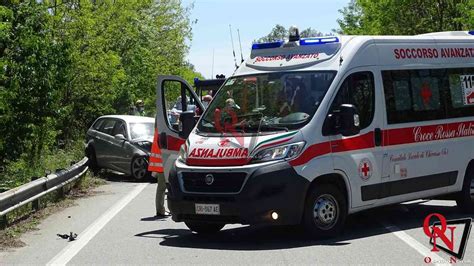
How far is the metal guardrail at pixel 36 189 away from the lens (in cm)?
1050

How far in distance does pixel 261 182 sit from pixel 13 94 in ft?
28.8

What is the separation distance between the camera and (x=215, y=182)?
8.79 m

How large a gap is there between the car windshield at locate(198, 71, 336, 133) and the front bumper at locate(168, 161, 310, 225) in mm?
647

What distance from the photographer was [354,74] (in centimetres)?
947

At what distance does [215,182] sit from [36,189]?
462 cm

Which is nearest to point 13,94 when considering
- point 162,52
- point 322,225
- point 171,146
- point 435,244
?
point 171,146

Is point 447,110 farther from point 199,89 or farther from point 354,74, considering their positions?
point 199,89

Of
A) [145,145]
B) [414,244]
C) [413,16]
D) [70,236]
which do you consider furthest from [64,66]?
[413,16]

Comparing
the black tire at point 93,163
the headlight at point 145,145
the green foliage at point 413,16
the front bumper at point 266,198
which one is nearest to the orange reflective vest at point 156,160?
the front bumper at point 266,198

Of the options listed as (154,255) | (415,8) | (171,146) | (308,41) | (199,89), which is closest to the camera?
(154,255)

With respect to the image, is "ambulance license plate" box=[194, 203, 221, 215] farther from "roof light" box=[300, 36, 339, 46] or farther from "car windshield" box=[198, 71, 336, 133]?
"roof light" box=[300, 36, 339, 46]

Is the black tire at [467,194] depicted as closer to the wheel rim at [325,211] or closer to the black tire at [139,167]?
the wheel rim at [325,211]

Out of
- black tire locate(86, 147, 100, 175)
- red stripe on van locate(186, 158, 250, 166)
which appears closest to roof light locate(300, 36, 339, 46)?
red stripe on van locate(186, 158, 250, 166)

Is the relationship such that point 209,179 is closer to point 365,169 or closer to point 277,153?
point 277,153
